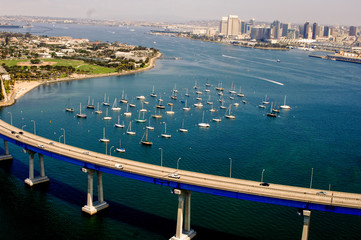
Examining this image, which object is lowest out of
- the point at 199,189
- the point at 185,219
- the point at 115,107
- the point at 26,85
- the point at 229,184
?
the point at 185,219

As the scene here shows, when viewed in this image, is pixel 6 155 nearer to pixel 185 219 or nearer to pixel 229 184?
pixel 185 219

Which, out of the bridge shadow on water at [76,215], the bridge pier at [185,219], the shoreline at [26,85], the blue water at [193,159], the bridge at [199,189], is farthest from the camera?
the shoreline at [26,85]

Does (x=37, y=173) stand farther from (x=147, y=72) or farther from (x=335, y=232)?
(x=147, y=72)

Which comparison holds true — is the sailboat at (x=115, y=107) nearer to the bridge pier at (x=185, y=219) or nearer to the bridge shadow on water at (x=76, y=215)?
the bridge shadow on water at (x=76, y=215)

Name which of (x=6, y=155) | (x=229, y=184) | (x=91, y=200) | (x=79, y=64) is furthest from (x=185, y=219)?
(x=79, y=64)

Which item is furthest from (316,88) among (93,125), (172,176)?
(172,176)

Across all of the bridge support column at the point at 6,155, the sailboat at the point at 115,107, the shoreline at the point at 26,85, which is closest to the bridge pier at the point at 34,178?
the bridge support column at the point at 6,155
